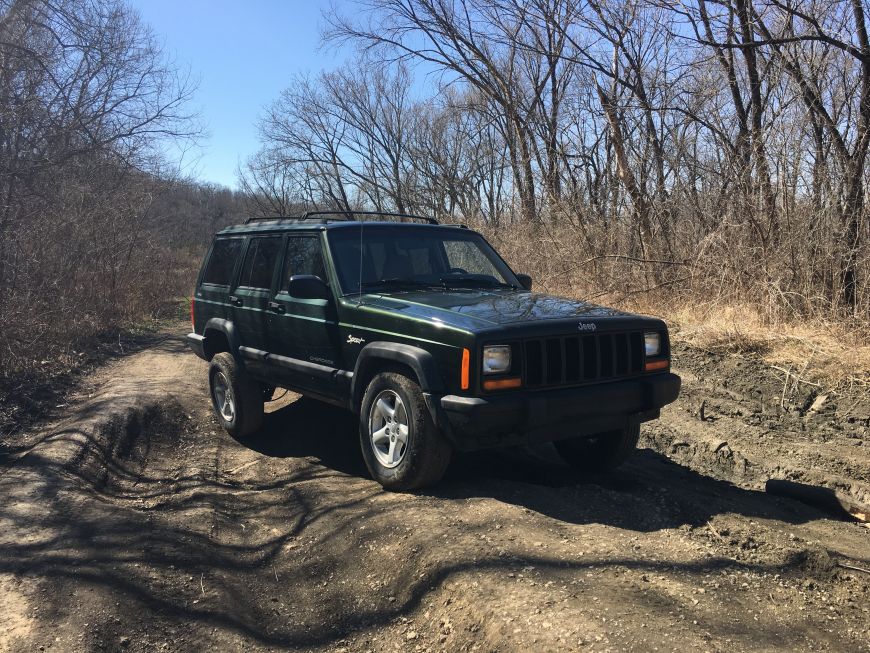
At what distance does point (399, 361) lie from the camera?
4.44 metres

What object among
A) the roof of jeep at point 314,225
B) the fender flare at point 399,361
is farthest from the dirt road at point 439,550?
the roof of jeep at point 314,225

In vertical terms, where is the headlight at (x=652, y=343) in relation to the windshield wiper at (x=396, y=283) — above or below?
below

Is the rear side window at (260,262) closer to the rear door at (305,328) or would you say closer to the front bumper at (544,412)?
the rear door at (305,328)

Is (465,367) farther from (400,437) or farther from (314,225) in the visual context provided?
(314,225)

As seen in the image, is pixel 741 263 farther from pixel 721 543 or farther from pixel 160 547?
pixel 160 547

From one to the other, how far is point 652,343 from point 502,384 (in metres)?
1.38

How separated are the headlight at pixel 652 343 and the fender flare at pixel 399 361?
1.59 meters

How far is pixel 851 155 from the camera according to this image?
7.69m

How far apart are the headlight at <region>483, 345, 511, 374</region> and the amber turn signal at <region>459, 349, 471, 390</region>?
97mm

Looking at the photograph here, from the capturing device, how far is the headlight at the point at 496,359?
4000mm

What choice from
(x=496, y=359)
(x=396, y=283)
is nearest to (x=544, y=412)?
(x=496, y=359)

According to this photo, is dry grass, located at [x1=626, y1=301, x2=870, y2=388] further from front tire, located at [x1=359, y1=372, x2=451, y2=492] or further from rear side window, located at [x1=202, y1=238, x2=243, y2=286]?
rear side window, located at [x1=202, y1=238, x2=243, y2=286]

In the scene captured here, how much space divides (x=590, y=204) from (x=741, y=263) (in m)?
4.30

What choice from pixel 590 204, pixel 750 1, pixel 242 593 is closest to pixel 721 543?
pixel 242 593
